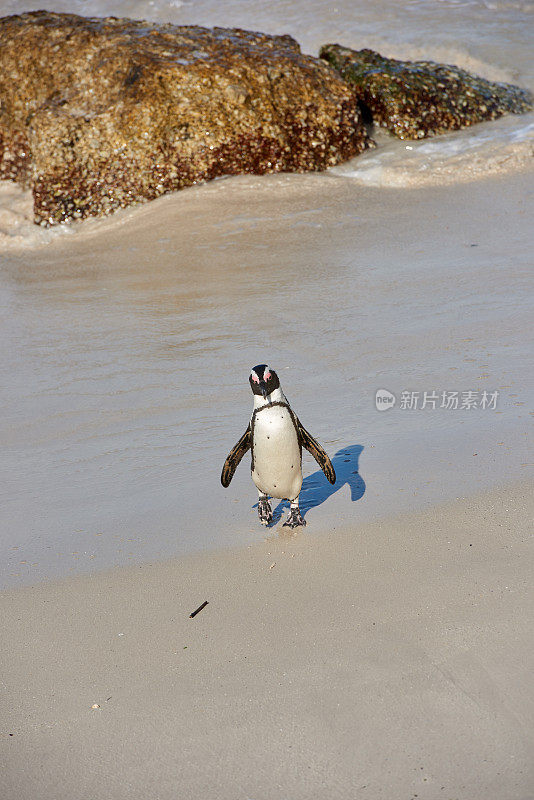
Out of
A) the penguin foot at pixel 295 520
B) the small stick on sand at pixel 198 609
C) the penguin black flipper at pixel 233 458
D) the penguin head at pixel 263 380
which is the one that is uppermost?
the penguin head at pixel 263 380

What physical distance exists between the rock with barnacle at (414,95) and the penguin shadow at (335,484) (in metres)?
6.80

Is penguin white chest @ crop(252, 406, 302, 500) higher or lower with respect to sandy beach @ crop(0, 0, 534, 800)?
higher

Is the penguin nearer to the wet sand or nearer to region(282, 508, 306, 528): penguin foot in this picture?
region(282, 508, 306, 528): penguin foot

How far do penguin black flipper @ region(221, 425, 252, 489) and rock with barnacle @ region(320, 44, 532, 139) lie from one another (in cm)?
714

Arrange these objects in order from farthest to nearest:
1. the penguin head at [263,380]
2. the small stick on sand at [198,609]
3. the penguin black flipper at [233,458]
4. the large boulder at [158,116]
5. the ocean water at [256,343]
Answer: the large boulder at [158,116], the ocean water at [256,343], the penguin black flipper at [233,458], the penguin head at [263,380], the small stick on sand at [198,609]

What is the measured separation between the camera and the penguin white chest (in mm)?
3340

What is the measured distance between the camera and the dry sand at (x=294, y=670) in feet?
7.21

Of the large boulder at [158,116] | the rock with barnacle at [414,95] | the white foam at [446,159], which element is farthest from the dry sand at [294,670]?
the rock with barnacle at [414,95]

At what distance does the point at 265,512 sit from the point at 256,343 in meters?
2.20

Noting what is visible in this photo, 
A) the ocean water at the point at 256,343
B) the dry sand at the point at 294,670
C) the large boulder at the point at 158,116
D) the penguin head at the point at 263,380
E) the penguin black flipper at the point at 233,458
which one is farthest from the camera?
the large boulder at the point at 158,116

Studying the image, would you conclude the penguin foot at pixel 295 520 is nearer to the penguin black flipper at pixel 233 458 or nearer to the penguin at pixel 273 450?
the penguin at pixel 273 450

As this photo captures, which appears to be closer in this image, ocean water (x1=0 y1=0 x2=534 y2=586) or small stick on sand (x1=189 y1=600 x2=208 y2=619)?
small stick on sand (x1=189 y1=600 x2=208 y2=619)

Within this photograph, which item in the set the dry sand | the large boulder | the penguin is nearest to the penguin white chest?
the penguin

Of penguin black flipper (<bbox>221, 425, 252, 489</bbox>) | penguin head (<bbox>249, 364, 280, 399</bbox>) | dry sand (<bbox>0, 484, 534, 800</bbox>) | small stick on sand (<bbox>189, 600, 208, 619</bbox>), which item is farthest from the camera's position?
penguin black flipper (<bbox>221, 425, 252, 489</bbox>)
